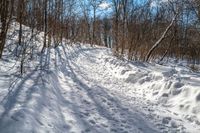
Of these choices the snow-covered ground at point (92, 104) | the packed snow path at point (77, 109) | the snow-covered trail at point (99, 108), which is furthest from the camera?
the snow-covered trail at point (99, 108)

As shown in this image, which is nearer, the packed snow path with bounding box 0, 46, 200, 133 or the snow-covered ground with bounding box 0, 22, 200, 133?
the packed snow path with bounding box 0, 46, 200, 133

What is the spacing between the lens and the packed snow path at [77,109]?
4242 millimetres

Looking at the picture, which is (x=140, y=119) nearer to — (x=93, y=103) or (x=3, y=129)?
(x=93, y=103)

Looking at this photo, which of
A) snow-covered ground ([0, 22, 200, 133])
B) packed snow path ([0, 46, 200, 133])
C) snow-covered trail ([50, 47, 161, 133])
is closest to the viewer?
packed snow path ([0, 46, 200, 133])

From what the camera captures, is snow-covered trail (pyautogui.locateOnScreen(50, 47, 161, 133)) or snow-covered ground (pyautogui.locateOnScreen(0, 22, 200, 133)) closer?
snow-covered ground (pyautogui.locateOnScreen(0, 22, 200, 133))

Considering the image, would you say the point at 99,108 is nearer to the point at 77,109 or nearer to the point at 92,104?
the point at 92,104

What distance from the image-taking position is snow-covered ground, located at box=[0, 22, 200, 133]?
439cm

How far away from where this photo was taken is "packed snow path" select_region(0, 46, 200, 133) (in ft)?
13.9

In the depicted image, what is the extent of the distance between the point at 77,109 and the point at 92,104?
22.2 inches

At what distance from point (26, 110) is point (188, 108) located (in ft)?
11.0

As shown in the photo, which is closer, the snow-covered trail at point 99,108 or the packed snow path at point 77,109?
the packed snow path at point 77,109

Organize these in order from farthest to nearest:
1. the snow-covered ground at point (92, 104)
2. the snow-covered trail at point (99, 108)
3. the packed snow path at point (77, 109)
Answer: the snow-covered trail at point (99, 108), the snow-covered ground at point (92, 104), the packed snow path at point (77, 109)

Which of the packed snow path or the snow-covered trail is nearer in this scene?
the packed snow path

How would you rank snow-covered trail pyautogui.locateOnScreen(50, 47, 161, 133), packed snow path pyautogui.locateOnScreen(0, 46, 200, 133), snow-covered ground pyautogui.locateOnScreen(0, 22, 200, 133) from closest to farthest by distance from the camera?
packed snow path pyautogui.locateOnScreen(0, 46, 200, 133)
snow-covered ground pyautogui.locateOnScreen(0, 22, 200, 133)
snow-covered trail pyautogui.locateOnScreen(50, 47, 161, 133)
